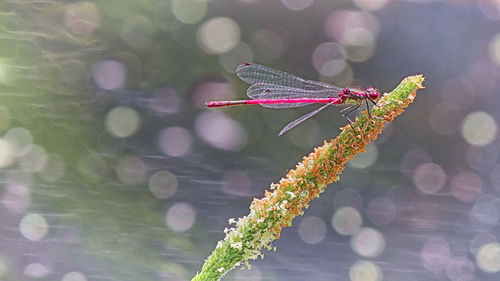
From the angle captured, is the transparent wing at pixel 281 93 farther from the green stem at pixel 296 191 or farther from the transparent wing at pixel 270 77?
the green stem at pixel 296 191

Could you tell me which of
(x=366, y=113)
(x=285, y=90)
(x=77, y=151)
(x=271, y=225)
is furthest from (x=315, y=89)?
(x=77, y=151)

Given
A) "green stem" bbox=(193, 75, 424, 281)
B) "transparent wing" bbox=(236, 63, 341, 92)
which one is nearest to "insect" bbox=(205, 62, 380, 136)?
"transparent wing" bbox=(236, 63, 341, 92)

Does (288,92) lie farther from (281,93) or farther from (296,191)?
(296,191)

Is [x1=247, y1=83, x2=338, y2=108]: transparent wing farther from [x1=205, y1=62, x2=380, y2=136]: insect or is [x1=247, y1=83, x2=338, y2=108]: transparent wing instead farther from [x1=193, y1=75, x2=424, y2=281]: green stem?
[x1=193, y1=75, x2=424, y2=281]: green stem

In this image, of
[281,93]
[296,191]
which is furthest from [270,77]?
[296,191]

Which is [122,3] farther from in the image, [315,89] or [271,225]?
[271,225]

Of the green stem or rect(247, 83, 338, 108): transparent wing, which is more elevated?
rect(247, 83, 338, 108): transparent wing

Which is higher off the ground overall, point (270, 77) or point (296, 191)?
point (270, 77)
